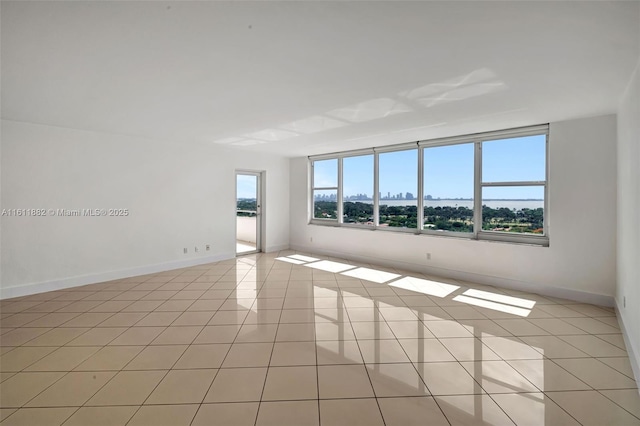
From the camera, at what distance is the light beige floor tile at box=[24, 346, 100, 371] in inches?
93.7

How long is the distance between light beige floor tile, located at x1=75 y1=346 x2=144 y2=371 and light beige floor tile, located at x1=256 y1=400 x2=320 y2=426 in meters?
1.39

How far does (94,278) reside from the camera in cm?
468

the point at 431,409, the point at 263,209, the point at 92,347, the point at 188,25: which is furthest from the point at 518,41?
the point at 263,209

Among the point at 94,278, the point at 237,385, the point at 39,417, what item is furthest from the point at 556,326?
the point at 94,278

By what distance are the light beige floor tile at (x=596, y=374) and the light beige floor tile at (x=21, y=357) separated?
14.8ft

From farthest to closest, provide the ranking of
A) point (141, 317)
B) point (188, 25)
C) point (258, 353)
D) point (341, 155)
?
point (341, 155) → point (141, 317) → point (258, 353) → point (188, 25)

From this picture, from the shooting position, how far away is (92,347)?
106 inches

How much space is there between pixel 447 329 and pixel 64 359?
363cm

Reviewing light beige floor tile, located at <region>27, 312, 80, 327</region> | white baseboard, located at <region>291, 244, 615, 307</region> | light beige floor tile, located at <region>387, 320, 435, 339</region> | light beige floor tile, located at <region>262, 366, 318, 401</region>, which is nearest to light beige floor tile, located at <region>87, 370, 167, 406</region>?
light beige floor tile, located at <region>262, 366, 318, 401</region>

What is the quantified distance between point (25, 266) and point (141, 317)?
2241mm

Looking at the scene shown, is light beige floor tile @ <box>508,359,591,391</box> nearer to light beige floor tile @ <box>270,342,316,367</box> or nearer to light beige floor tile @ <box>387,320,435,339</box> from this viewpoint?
light beige floor tile @ <box>387,320,435,339</box>

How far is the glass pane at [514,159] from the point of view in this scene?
4371 millimetres

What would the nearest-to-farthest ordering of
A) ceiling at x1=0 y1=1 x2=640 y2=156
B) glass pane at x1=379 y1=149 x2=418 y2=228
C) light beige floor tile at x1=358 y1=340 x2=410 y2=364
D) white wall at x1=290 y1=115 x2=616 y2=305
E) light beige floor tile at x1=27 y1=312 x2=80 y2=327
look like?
ceiling at x1=0 y1=1 x2=640 y2=156 → light beige floor tile at x1=358 y1=340 x2=410 y2=364 → light beige floor tile at x1=27 y1=312 x2=80 y2=327 → white wall at x1=290 y1=115 x2=616 y2=305 → glass pane at x1=379 y1=149 x2=418 y2=228

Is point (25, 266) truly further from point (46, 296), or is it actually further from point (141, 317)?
point (141, 317)
